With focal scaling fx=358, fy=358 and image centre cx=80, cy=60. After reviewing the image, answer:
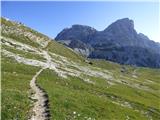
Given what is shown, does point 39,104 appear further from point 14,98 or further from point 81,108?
point 81,108

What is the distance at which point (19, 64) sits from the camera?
273 feet

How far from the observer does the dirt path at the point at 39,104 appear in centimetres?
4102

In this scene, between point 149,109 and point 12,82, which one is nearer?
point 12,82

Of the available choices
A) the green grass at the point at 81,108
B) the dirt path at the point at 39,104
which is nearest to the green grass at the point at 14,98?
the dirt path at the point at 39,104

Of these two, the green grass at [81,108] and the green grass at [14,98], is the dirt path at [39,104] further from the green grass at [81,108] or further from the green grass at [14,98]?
the green grass at [14,98]

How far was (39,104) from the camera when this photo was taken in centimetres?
4625

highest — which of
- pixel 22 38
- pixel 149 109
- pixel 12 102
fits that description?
pixel 22 38

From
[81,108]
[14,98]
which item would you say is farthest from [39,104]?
[81,108]

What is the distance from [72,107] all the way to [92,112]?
2901mm

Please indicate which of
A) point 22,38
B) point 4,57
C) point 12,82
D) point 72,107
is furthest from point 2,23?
point 72,107

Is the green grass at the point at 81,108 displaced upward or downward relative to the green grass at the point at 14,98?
downward


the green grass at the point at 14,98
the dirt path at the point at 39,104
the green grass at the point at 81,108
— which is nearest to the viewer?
the green grass at the point at 14,98

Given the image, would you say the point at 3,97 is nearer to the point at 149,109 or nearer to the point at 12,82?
the point at 12,82

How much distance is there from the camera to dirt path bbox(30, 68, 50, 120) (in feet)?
135
